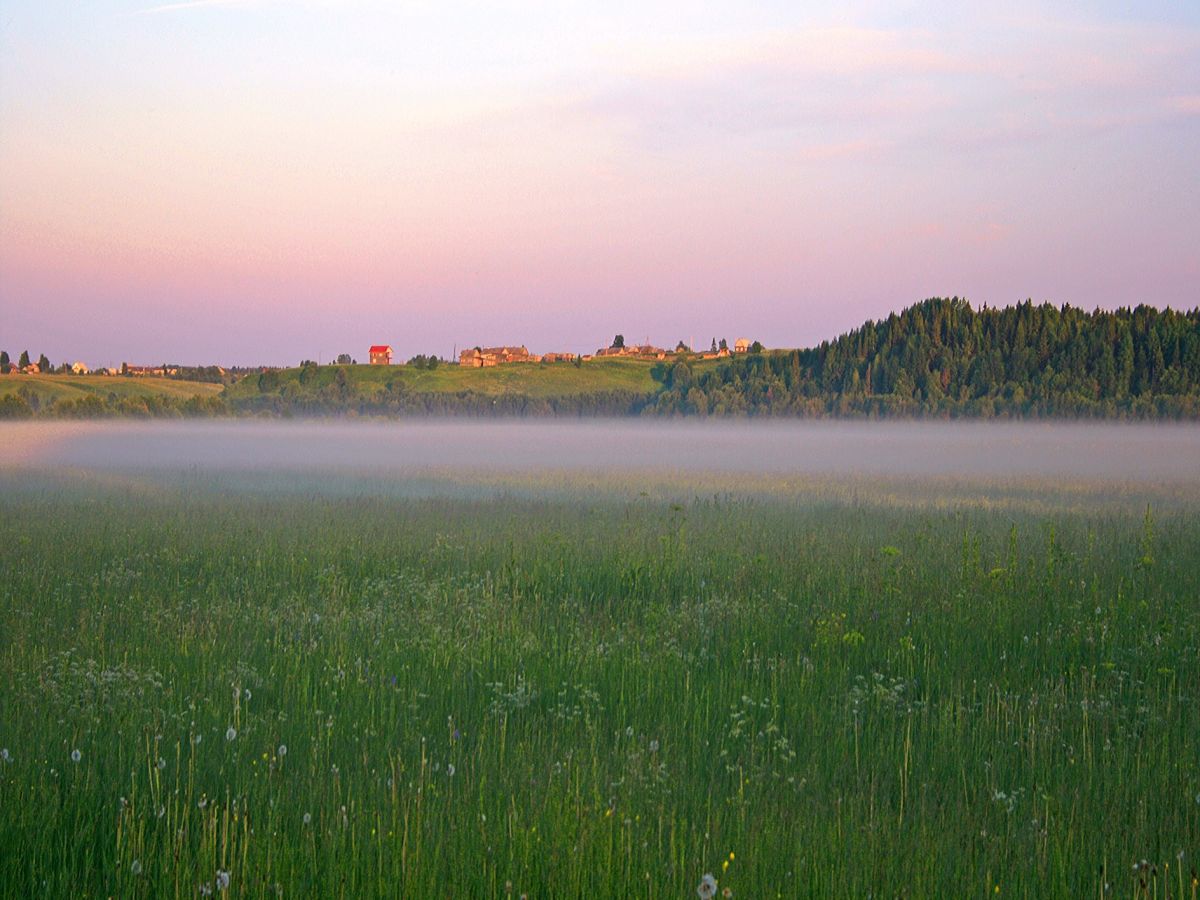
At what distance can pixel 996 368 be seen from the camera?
307ft

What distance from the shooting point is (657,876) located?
15.7 feet

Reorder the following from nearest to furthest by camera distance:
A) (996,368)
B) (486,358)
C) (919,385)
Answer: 1. (996,368)
2. (919,385)
3. (486,358)

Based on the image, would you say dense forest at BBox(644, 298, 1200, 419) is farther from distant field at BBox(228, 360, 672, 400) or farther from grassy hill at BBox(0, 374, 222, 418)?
grassy hill at BBox(0, 374, 222, 418)

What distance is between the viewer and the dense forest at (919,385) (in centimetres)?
8581

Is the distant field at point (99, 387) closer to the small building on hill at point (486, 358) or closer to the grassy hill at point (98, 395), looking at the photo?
the grassy hill at point (98, 395)

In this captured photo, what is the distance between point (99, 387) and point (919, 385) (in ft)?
346

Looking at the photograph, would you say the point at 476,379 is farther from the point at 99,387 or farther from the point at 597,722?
the point at 597,722

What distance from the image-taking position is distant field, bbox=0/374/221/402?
4889 inches

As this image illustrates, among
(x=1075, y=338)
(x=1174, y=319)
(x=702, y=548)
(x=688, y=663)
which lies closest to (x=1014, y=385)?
(x=1075, y=338)

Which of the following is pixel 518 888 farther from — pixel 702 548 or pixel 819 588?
pixel 702 548

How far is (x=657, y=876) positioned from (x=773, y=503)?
19.6 meters

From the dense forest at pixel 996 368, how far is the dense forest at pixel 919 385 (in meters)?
0.12

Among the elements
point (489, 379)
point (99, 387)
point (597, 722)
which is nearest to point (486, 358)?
point (489, 379)

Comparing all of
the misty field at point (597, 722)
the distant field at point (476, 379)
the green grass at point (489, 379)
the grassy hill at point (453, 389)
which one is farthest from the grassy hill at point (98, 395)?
the misty field at point (597, 722)
